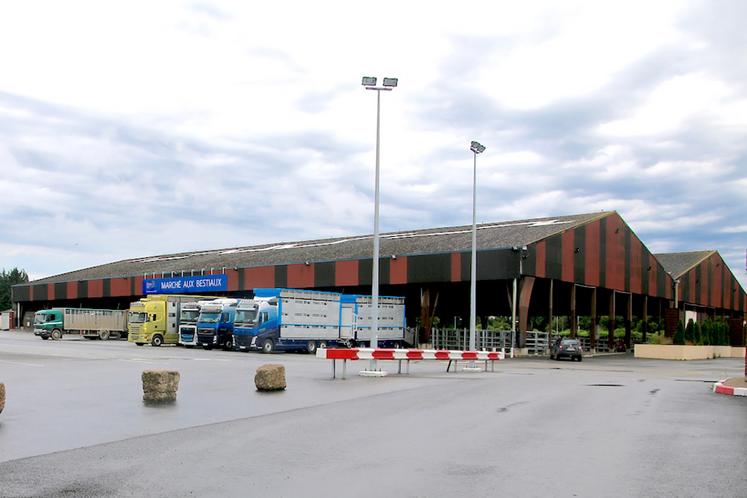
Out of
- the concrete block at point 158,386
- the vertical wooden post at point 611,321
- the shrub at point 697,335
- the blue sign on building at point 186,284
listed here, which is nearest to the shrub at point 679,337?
the shrub at point 697,335

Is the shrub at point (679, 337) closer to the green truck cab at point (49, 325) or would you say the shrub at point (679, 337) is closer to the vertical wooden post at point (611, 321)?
the vertical wooden post at point (611, 321)

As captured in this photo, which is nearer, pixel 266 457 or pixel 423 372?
pixel 266 457

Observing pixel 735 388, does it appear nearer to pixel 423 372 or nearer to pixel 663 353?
pixel 423 372

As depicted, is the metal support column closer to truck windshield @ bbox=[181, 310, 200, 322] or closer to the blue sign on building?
truck windshield @ bbox=[181, 310, 200, 322]

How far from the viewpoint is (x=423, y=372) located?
29062 mm

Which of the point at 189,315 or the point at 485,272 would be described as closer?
the point at 485,272

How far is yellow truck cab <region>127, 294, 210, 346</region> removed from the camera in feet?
178

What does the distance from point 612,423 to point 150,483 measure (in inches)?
349

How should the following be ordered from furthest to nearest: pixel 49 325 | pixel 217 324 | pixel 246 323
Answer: pixel 49 325
pixel 217 324
pixel 246 323

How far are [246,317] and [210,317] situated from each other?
5190 mm

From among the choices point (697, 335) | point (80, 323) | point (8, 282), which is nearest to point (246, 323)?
point (80, 323)

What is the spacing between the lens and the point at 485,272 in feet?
163

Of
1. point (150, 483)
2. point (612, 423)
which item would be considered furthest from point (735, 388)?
point (150, 483)

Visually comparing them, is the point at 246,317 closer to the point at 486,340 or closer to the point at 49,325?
the point at 486,340
